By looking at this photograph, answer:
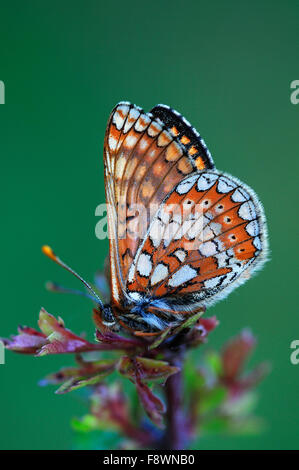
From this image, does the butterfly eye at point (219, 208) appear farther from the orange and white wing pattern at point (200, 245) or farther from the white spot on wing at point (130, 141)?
the white spot on wing at point (130, 141)

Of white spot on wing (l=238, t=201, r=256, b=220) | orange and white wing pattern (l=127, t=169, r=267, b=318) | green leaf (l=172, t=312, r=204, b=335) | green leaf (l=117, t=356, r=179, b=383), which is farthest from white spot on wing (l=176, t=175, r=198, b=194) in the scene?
green leaf (l=117, t=356, r=179, b=383)

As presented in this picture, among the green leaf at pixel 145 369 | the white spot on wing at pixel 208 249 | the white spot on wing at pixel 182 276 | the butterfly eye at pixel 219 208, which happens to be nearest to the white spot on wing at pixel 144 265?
the white spot on wing at pixel 182 276

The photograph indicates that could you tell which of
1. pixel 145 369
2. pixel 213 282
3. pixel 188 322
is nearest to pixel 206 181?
pixel 213 282

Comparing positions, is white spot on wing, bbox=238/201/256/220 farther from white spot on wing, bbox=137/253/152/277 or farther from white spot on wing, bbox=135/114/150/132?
white spot on wing, bbox=135/114/150/132
